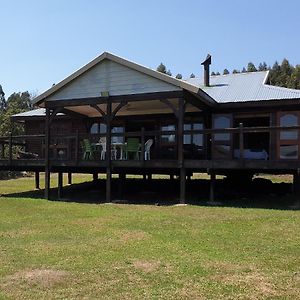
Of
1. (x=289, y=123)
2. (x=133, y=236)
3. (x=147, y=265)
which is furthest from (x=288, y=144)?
(x=147, y=265)

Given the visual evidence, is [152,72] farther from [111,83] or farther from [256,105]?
[256,105]

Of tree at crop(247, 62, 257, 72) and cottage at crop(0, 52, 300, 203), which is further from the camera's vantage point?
tree at crop(247, 62, 257, 72)

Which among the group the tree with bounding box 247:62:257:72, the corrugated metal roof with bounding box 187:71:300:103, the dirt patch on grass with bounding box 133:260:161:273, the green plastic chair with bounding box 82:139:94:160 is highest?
the tree with bounding box 247:62:257:72

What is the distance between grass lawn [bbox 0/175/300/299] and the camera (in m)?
5.94

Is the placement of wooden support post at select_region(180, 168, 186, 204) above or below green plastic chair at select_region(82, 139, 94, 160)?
below

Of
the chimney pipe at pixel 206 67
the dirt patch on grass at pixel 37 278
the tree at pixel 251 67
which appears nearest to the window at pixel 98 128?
the chimney pipe at pixel 206 67

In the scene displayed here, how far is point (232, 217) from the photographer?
11.8 metres

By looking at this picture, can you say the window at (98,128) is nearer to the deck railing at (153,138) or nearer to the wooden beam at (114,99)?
the deck railing at (153,138)

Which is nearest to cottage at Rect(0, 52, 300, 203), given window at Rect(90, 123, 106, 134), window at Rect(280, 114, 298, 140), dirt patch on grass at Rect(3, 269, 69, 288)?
window at Rect(280, 114, 298, 140)

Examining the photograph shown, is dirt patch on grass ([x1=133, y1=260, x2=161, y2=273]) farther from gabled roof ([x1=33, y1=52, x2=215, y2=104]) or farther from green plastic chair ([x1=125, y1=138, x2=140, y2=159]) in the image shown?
green plastic chair ([x1=125, y1=138, x2=140, y2=159])

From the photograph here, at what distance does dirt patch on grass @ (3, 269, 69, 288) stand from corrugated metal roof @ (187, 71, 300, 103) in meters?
11.6

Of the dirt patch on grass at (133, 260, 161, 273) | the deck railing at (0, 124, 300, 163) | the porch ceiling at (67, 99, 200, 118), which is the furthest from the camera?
the porch ceiling at (67, 99, 200, 118)

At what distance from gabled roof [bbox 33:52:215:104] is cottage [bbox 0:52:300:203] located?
3 cm

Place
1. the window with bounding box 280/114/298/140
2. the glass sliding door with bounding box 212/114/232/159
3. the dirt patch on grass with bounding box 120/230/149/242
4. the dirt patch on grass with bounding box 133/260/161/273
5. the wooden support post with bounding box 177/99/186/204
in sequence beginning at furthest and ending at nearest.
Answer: the glass sliding door with bounding box 212/114/232/159 < the window with bounding box 280/114/298/140 < the wooden support post with bounding box 177/99/186/204 < the dirt patch on grass with bounding box 120/230/149/242 < the dirt patch on grass with bounding box 133/260/161/273
